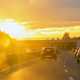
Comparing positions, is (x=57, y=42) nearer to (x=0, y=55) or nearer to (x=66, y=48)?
(x=66, y=48)

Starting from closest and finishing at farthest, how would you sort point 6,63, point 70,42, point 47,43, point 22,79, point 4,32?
point 22,79
point 6,63
point 4,32
point 47,43
point 70,42

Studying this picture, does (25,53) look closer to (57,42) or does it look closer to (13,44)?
(13,44)

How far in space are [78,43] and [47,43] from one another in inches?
249

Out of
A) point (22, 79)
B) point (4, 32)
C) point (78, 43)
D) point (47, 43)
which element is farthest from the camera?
point (47, 43)

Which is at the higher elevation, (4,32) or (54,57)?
(4,32)

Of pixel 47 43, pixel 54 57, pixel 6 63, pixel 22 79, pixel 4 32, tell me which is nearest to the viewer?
pixel 22 79

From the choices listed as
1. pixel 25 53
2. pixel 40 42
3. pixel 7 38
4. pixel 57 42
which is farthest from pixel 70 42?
pixel 7 38

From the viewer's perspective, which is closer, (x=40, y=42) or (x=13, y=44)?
(x=13, y=44)

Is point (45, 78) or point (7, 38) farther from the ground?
point (7, 38)

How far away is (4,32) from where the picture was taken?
37.6m

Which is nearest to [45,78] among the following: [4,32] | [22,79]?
[22,79]

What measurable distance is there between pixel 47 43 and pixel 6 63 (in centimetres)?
2545

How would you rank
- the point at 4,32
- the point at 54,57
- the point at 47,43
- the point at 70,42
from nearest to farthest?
the point at 4,32 → the point at 54,57 → the point at 47,43 → the point at 70,42

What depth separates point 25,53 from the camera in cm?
4197
